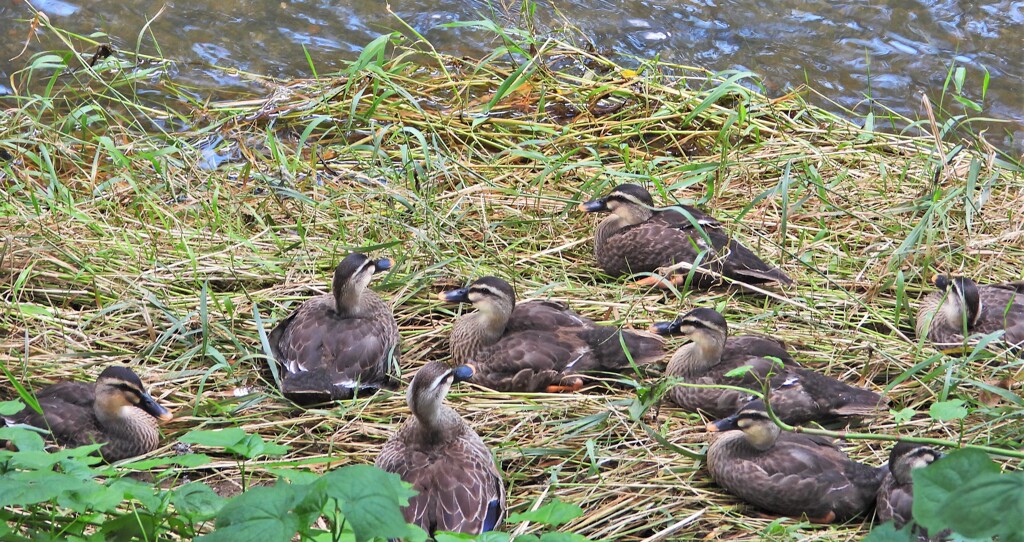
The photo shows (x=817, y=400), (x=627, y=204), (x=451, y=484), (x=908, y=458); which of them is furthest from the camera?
(x=627, y=204)

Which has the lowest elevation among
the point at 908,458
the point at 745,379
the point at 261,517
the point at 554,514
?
the point at 745,379

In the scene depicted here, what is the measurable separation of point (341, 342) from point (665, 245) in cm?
173

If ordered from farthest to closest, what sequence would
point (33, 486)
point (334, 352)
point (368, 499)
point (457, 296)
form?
point (457, 296)
point (334, 352)
point (33, 486)
point (368, 499)

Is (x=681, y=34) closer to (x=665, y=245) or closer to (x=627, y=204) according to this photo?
(x=627, y=204)

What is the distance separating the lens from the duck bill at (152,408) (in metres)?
4.14

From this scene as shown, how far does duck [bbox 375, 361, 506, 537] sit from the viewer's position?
3633 mm

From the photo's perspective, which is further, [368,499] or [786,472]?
[786,472]

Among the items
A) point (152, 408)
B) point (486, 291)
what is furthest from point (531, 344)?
point (152, 408)

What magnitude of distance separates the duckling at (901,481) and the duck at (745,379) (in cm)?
60

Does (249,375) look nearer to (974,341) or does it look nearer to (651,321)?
(651,321)

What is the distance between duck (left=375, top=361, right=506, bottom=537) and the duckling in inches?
51.9

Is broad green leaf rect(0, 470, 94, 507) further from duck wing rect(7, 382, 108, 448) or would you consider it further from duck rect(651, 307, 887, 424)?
duck rect(651, 307, 887, 424)

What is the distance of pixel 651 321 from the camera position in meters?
5.00

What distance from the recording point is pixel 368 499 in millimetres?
2162
